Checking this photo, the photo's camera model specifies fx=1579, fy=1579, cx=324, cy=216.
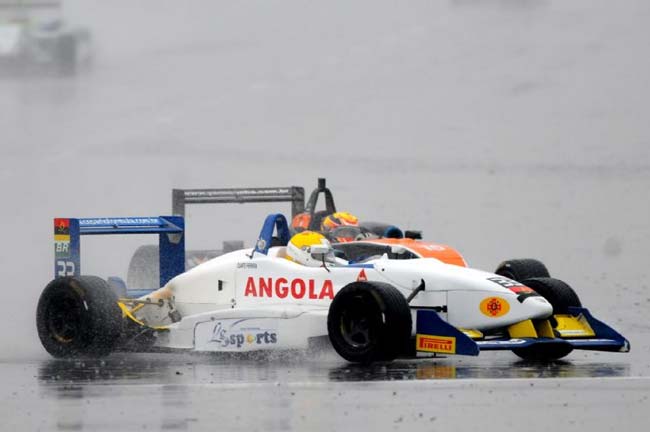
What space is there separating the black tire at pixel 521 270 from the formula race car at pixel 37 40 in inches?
1283

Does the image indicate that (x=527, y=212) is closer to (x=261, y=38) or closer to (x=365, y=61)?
(x=365, y=61)


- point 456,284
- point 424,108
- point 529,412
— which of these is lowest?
point 529,412

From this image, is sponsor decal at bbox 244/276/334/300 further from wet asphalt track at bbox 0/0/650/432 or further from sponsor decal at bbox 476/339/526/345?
sponsor decal at bbox 476/339/526/345

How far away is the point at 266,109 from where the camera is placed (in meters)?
40.8

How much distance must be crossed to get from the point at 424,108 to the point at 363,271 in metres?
25.3

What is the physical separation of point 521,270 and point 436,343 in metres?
2.85

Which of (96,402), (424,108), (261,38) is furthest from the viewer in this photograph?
(261,38)

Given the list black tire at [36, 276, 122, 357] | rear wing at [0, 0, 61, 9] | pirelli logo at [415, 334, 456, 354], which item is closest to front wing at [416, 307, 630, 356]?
pirelli logo at [415, 334, 456, 354]

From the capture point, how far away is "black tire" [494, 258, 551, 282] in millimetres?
15453

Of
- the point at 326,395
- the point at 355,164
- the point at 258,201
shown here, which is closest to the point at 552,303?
the point at 326,395

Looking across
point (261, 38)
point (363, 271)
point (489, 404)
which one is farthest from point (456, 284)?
point (261, 38)

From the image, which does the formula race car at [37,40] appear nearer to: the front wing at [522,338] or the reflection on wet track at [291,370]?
the reflection on wet track at [291,370]

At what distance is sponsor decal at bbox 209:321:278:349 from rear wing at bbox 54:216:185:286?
5.99ft

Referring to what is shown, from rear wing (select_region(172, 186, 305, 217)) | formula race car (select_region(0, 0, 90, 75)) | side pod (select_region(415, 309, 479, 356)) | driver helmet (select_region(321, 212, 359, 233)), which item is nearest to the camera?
side pod (select_region(415, 309, 479, 356))
